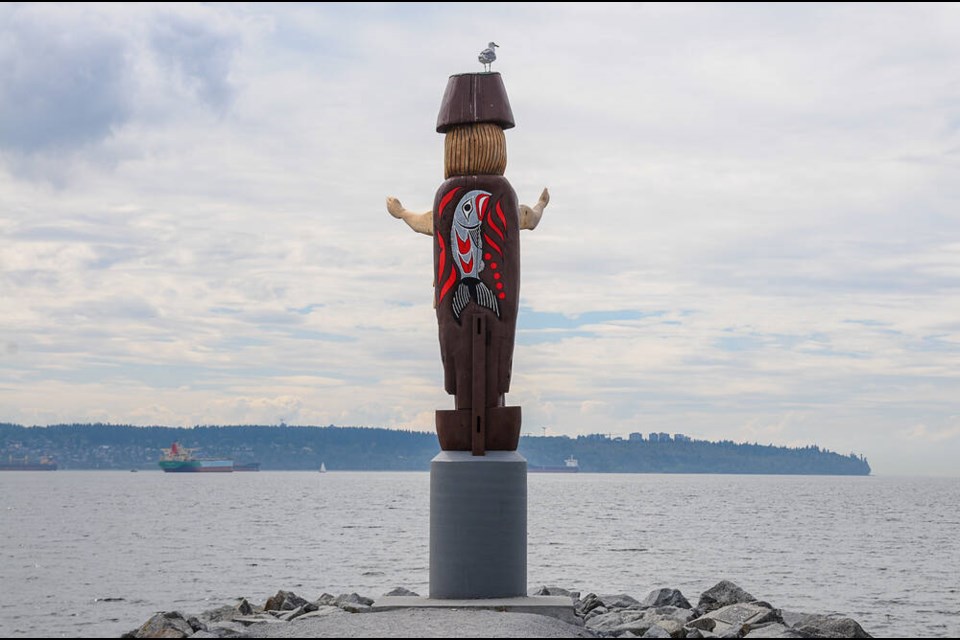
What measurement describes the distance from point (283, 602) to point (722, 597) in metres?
6.98

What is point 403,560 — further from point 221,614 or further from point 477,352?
point 477,352

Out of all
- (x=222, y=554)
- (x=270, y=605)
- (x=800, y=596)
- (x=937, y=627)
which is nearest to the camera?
(x=270, y=605)

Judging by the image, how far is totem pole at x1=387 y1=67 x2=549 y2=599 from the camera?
16188 millimetres

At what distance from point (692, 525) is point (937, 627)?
35961 millimetres

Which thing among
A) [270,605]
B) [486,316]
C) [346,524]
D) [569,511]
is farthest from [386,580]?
[569,511]

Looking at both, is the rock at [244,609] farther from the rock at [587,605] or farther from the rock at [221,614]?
the rock at [587,605]

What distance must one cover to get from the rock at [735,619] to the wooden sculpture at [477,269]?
→ 3.58m

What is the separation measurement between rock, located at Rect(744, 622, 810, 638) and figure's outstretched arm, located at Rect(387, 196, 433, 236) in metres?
6.98

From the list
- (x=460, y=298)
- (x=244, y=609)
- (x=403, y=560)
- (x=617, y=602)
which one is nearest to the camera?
(x=460, y=298)

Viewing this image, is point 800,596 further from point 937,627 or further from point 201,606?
point 201,606

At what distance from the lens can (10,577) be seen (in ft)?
108

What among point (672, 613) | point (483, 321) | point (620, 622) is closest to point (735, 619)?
point (672, 613)

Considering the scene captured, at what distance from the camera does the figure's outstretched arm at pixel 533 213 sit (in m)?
18.1

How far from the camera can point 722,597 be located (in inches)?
780
